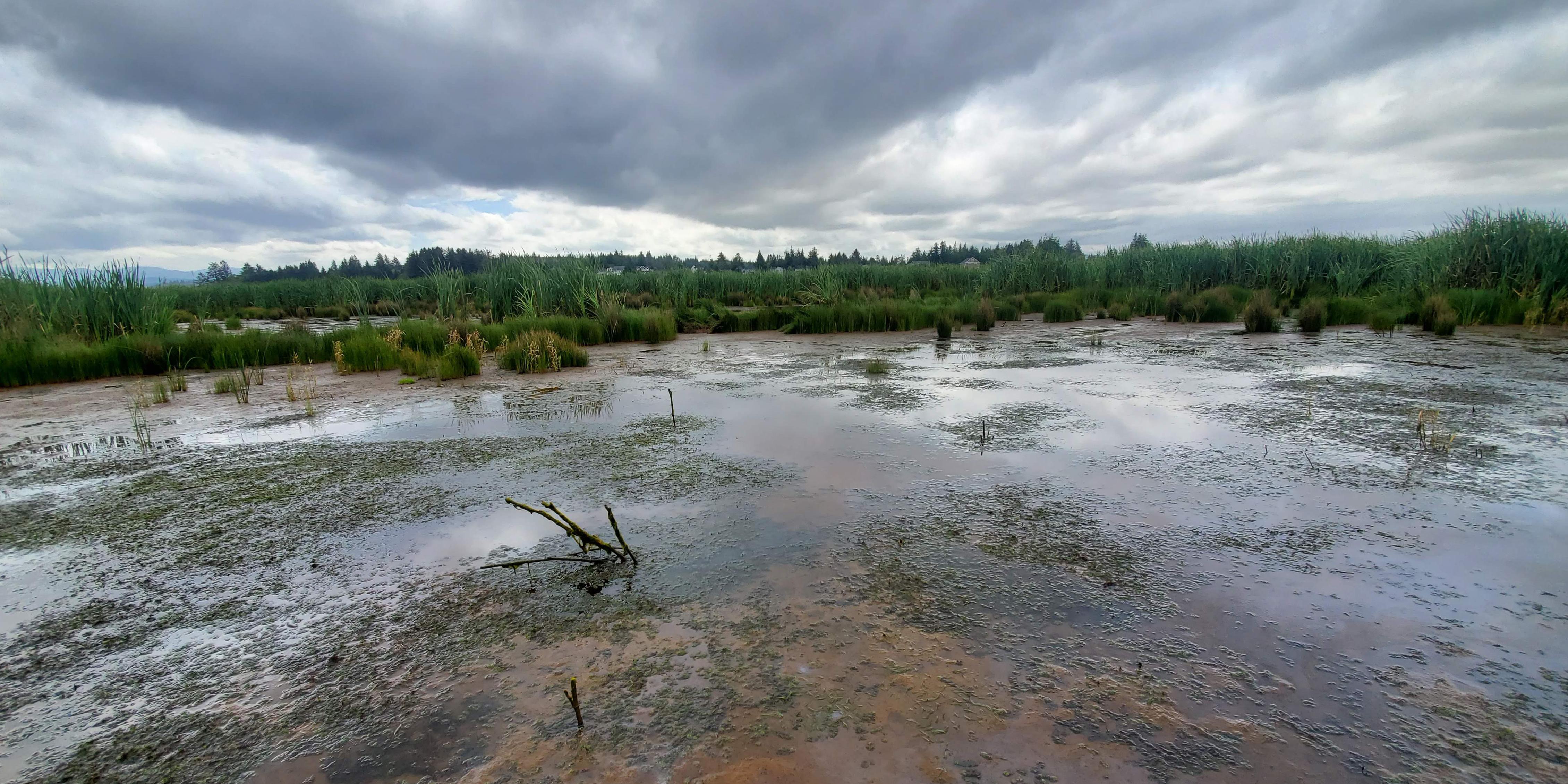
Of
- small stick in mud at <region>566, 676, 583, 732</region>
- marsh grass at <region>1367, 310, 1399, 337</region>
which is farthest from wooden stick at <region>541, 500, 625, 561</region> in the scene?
marsh grass at <region>1367, 310, 1399, 337</region>

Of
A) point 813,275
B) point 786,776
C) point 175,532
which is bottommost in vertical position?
point 786,776

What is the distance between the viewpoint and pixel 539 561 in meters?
2.14

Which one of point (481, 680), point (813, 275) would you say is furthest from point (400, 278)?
point (481, 680)

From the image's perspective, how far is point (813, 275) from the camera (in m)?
17.1

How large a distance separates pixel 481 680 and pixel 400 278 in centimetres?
2460

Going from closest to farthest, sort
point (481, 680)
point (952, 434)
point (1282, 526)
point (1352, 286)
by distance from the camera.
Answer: point (481, 680), point (1282, 526), point (952, 434), point (1352, 286)

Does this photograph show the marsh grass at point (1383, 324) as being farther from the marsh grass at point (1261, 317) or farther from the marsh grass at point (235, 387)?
the marsh grass at point (235, 387)

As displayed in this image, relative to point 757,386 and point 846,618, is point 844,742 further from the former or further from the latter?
point 757,386

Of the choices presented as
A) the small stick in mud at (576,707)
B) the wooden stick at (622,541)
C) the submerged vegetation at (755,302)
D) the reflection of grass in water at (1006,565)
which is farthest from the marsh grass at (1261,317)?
Result: the small stick in mud at (576,707)

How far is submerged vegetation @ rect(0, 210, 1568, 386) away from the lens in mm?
7430

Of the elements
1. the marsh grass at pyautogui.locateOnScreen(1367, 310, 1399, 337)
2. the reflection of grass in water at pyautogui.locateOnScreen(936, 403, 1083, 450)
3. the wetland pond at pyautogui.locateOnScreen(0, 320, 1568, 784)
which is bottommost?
the wetland pond at pyautogui.locateOnScreen(0, 320, 1568, 784)

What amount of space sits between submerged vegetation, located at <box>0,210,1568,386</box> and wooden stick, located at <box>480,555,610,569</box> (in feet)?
15.6

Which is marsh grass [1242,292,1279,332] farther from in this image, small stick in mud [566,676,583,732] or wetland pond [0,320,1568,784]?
small stick in mud [566,676,583,732]

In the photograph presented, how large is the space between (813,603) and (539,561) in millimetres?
931
